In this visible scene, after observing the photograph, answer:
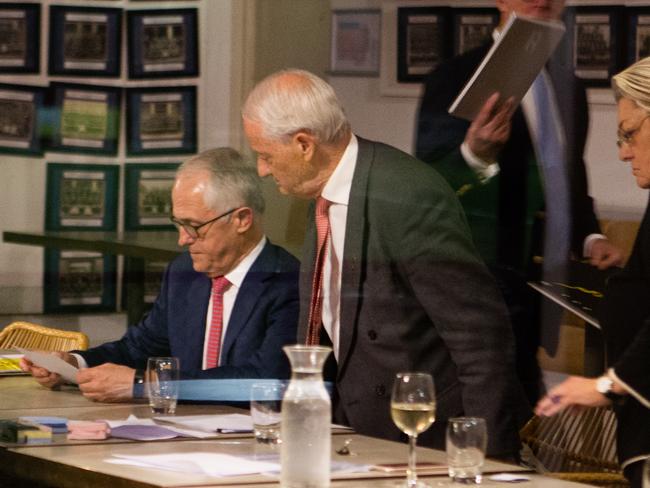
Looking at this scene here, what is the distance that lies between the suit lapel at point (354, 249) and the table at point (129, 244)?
1441 millimetres

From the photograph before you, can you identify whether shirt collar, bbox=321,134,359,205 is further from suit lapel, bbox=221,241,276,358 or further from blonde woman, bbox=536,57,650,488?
blonde woman, bbox=536,57,650,488

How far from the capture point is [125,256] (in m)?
5.10

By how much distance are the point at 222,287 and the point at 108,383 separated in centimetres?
52

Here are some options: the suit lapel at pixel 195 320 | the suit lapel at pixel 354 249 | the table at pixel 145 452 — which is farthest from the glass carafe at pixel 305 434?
the suit lapel at pixel 195 320

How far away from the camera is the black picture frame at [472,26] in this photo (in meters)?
4.70

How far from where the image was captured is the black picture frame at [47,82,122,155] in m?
4.92

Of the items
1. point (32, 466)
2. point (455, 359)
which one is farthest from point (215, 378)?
point (32, 466)

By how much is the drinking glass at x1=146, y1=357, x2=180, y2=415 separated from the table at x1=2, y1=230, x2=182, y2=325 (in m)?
1.69

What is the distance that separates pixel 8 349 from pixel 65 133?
1.06 m

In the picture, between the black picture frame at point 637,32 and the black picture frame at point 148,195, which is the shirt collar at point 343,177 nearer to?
the black picture frame at point 148,195

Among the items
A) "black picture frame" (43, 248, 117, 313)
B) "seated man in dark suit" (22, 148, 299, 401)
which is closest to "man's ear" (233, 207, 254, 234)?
"seated man in dark suit" (22, 148, 299, 401)

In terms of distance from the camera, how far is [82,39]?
491 cm

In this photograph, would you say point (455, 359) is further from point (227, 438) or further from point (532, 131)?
point (532, 131)

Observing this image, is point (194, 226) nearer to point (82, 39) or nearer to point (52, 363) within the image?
point (52, 363)
